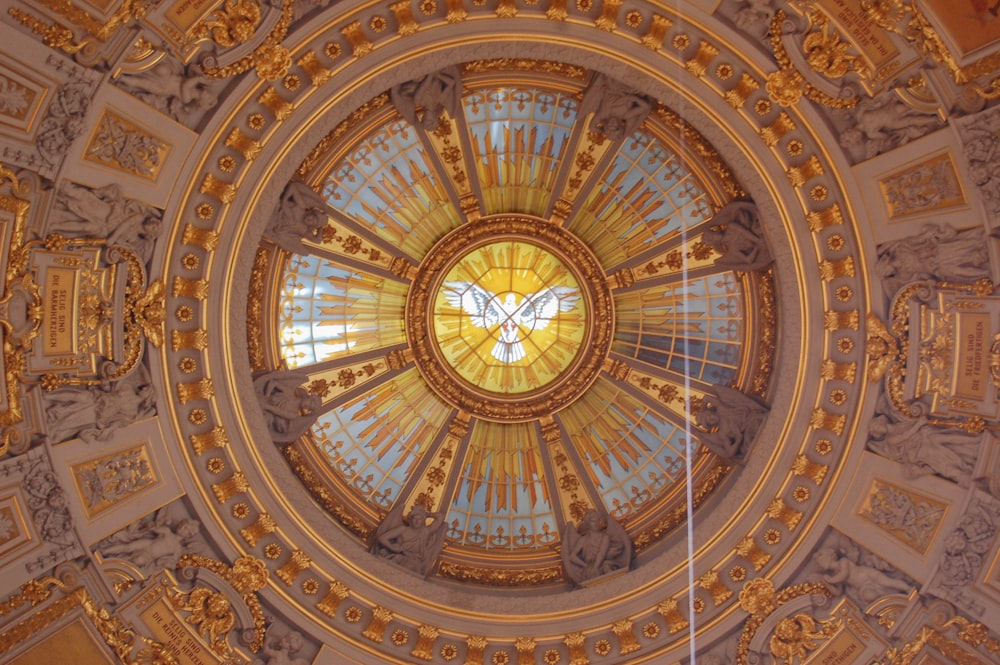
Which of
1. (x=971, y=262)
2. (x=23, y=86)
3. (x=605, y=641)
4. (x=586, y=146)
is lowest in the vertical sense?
(x=605, y=641)

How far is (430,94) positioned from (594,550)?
24.6 feet

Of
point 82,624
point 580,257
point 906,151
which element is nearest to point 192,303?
point 82,624

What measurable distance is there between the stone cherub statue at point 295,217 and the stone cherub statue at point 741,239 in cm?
608

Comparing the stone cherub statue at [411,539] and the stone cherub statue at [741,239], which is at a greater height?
the stone cherub statue at [741,239]

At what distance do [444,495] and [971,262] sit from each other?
338 inches

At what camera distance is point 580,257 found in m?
14.4

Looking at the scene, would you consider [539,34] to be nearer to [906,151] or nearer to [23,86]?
[906,151]

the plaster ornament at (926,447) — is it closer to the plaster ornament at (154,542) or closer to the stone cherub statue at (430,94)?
the stone cherub statue at (430,94)

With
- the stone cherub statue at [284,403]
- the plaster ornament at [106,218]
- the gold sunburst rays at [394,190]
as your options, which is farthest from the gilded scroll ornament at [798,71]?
the plaster ornament at [106,218]

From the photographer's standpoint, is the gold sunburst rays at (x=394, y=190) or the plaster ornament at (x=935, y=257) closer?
the plaster ornament at (x=935, y=257)

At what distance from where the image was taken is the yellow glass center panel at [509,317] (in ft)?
48.1

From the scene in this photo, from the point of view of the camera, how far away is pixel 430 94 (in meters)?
12.5

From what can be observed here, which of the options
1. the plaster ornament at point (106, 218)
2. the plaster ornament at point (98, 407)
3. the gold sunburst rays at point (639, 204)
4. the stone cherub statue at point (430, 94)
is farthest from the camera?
the gold sunburst rays at point (639, 204)

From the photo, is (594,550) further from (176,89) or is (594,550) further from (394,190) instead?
(176,89)
